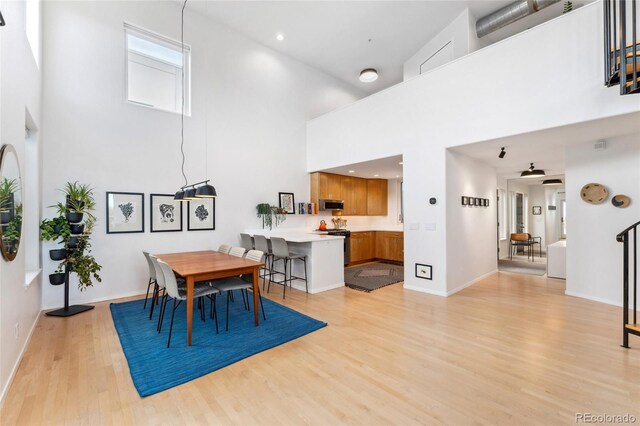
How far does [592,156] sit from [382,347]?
4.27 metres

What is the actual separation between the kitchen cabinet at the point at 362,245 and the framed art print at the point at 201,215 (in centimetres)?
355

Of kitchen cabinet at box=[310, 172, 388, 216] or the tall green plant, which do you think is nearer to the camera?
the tall green plant

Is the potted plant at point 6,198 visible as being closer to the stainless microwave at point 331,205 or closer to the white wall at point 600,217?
the stainless microwave at point 331,205

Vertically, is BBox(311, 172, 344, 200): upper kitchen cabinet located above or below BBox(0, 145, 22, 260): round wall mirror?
above

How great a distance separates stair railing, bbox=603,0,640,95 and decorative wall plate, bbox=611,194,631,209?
1.91 meters

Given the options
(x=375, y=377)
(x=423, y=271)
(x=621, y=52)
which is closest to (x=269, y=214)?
(x=423, y=271)

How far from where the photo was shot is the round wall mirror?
7.18ft

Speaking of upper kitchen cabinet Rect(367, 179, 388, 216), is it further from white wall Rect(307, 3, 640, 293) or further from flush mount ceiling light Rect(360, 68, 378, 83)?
flush mount ceiling light Rect(360, 68, 378, 83)

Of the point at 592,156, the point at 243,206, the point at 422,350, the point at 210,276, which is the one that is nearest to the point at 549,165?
the point at 592,156

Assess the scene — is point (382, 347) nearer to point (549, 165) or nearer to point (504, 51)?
point (504, 51)

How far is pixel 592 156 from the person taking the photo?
4.31 m

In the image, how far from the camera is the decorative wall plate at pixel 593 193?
414 centimetres

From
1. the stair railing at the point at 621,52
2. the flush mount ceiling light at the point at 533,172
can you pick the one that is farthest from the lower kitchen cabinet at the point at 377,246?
the stair railing at the point at 621,52

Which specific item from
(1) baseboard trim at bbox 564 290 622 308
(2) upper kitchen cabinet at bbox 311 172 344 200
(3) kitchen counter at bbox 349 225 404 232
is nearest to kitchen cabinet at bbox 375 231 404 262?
(3) kitchen counter at bbox 349 225 404 232
